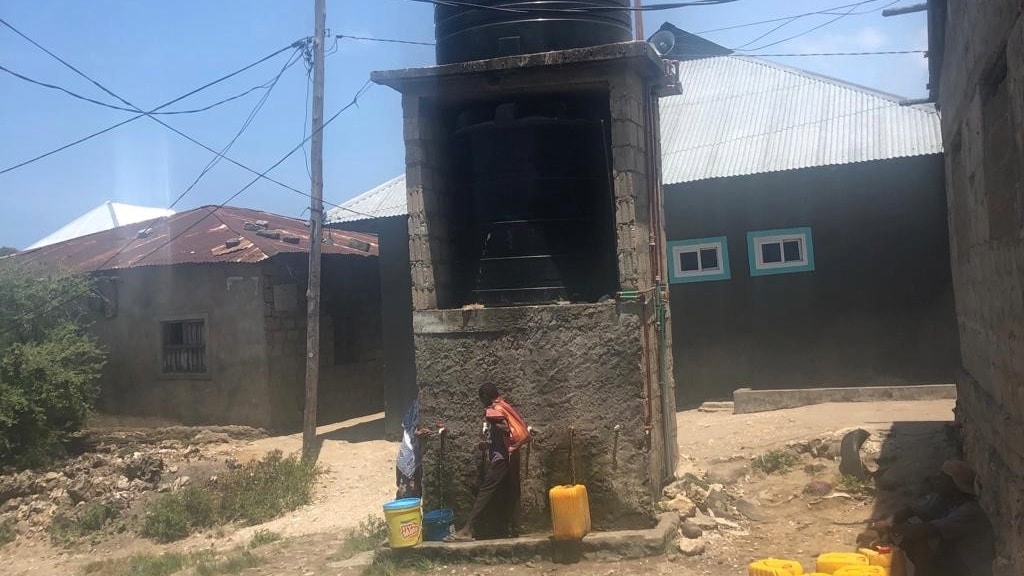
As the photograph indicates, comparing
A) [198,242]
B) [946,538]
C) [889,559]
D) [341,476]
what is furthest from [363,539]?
[198,242]

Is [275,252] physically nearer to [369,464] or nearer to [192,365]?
[192,365]

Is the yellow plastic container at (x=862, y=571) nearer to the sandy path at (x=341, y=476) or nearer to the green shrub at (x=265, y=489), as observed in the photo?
the sandy path at (x=341, y=476)

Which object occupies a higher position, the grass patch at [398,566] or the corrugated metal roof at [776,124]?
the corrugated metal roof at [776,124]

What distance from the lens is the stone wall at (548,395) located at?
7070 millimetres

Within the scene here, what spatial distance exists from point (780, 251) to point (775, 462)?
15.5 feet

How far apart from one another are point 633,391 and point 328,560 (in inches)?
129

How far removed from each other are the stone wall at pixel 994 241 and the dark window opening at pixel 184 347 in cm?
1186

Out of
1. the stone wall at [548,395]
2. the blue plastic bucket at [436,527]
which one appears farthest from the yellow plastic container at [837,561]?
the blue plastic bucket at [436,527]

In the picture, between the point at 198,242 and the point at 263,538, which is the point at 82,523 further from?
the point at 198,242

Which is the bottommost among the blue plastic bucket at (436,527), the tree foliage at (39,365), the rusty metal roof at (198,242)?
the blue plastic bucket at (436,527)

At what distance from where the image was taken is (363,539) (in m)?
8.13

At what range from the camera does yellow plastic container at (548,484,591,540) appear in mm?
6730

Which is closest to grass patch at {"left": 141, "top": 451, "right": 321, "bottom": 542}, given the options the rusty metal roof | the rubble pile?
the rubble pile

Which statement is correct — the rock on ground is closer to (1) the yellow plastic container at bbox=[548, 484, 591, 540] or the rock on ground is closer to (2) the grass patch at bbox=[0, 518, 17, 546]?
(1) the yellow plastic container at bbox=[548, 484, 591, 540]
